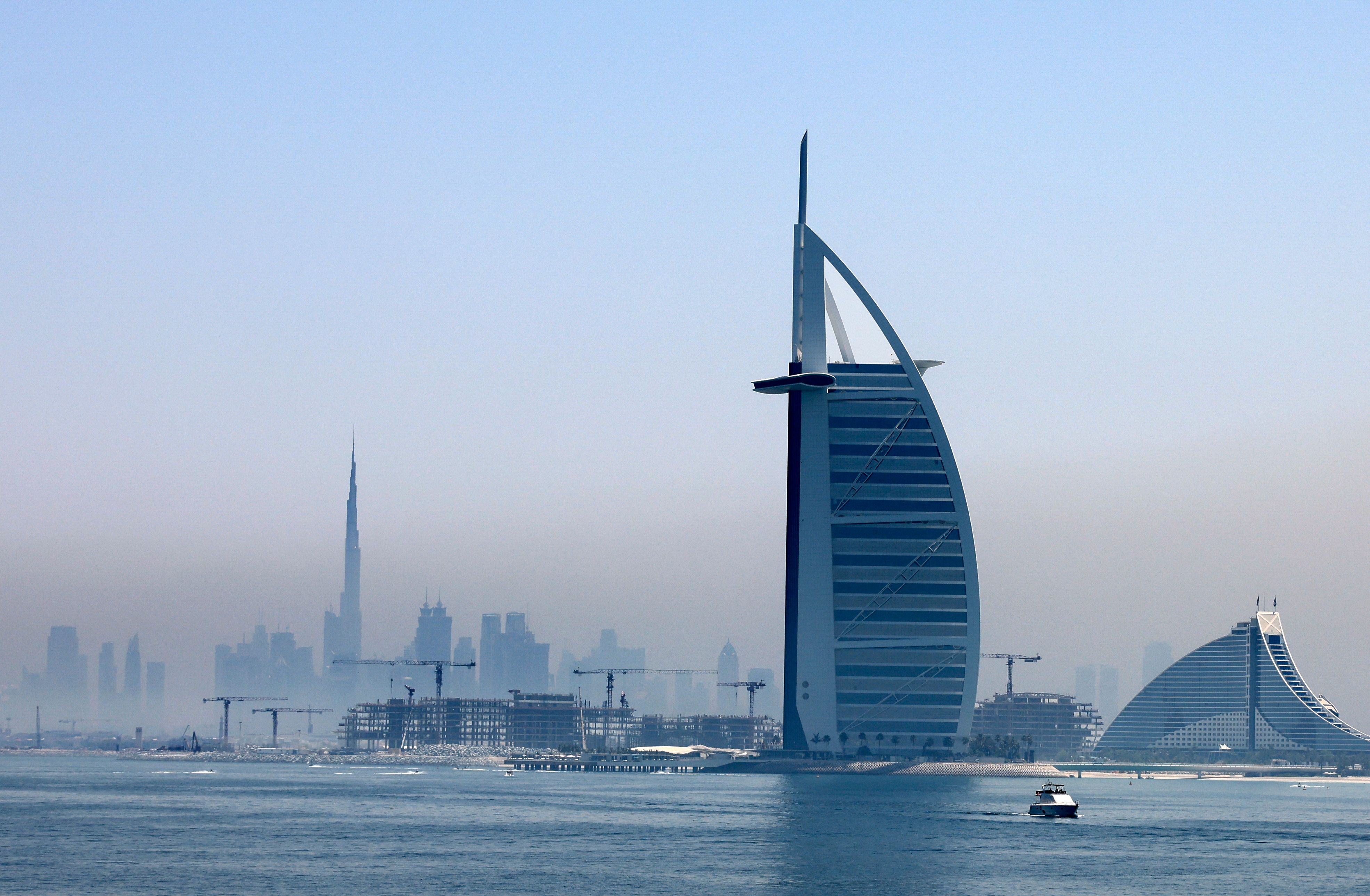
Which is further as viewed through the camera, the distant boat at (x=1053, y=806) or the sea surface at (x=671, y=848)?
the distant boat at (x=1053, y=806)

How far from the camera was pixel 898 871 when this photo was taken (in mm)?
103375

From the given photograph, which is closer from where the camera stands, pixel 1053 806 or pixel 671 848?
pixel 671 848

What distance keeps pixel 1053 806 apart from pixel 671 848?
159 feet

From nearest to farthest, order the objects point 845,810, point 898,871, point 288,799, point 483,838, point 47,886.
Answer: point 47,886 < point 898,871 < point 483,838 < point 845,810 < point 288,799

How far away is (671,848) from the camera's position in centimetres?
11806

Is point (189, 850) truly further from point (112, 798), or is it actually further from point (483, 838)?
point (112, 798)

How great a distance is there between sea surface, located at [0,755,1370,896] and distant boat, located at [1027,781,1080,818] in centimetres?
194

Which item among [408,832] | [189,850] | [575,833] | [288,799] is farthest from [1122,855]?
[288,799]

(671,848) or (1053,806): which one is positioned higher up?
(671,848)

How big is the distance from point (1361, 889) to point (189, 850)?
69.5 metres

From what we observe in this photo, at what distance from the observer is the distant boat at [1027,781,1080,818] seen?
6073 inches

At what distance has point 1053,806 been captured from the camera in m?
154

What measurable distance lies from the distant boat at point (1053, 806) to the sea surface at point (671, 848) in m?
1.94

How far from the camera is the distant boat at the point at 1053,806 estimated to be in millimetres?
154250
